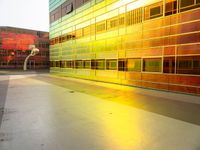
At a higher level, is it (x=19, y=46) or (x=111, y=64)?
(x=19, y=46)

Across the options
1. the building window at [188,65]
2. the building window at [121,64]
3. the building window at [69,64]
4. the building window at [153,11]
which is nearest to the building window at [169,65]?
the building window at [188,65]

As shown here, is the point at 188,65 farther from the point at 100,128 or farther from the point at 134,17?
the point at 100,128

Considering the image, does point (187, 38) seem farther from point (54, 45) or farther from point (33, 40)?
point (33, 40)

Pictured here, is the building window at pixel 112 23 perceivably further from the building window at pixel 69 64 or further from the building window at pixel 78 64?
the building window at pixel 69 64

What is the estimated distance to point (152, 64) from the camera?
15508mm

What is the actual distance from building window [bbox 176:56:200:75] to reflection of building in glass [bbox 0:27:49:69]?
53.4 meters

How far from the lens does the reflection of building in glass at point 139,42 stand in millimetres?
12953

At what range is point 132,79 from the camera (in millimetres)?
17516

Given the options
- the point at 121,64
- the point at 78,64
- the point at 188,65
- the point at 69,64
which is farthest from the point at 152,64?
the point at 69,64

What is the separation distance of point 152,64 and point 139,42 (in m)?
2.56

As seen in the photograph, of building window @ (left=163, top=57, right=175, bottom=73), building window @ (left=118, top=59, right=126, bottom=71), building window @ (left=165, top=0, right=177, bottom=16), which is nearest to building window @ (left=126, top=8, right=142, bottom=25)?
building window @ (left=165, top=0, right=177, bottom=16)

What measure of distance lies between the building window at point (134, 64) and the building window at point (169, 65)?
2.81m

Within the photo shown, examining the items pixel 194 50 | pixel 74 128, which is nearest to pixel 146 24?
pixel 194 50

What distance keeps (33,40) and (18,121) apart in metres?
56.6
